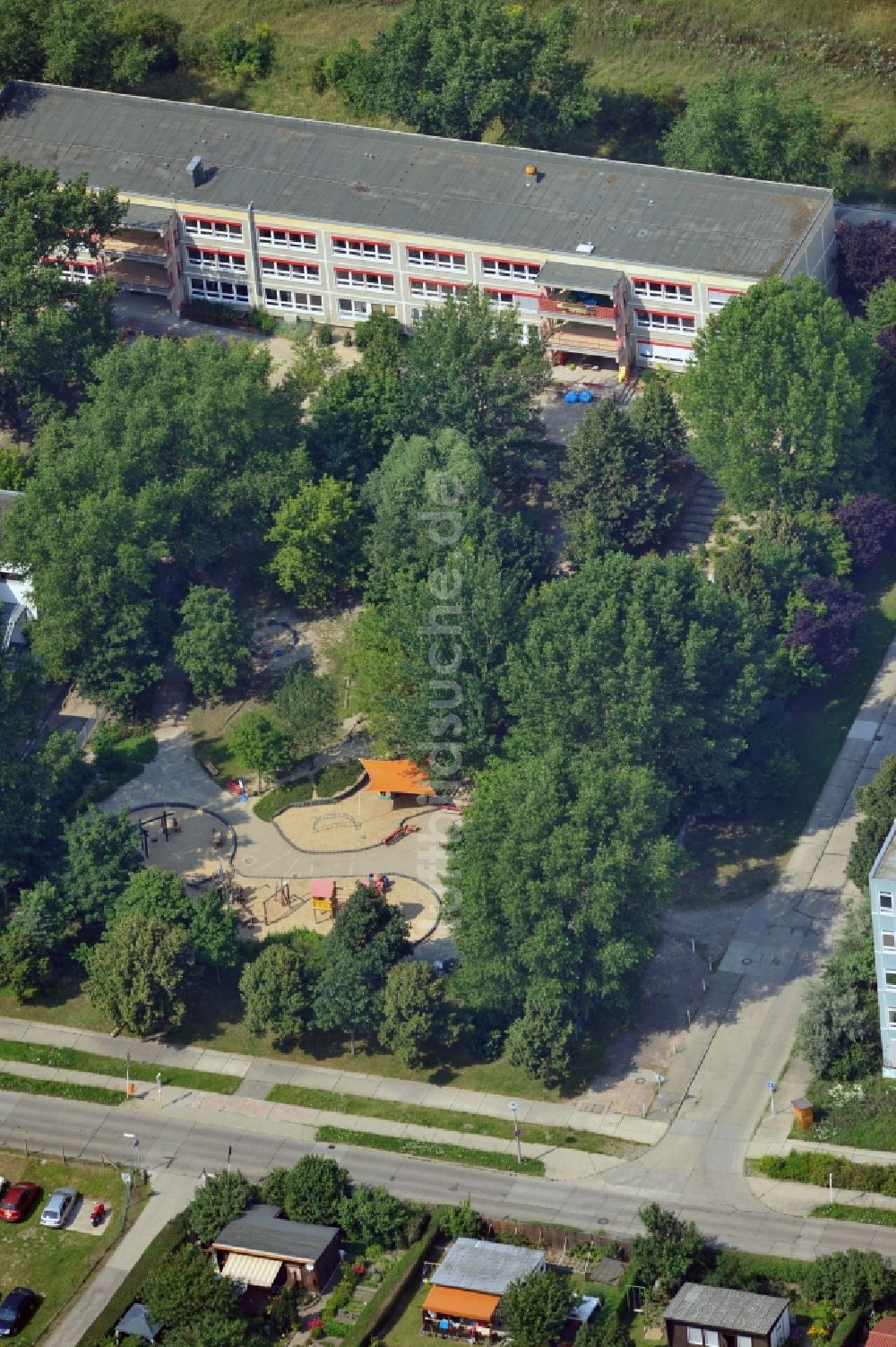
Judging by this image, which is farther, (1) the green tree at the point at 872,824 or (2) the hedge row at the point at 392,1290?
(1) the green tree at the point at 872,824

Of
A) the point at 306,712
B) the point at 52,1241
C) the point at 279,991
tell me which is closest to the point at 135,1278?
the point at 52,1241

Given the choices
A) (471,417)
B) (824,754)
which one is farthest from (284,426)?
(824,754)

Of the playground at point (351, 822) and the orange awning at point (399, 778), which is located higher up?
the orange awning at point (399, 778)

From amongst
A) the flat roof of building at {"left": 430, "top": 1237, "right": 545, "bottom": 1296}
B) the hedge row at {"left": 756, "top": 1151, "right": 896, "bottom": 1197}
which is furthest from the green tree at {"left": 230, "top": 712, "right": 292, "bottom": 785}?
the hedge row at {"left": 756, "top": 1151, "right": 896, "bottom": 1197}

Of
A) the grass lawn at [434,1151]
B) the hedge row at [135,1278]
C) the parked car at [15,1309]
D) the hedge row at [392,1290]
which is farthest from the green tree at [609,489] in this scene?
the parked car at [15,1309]

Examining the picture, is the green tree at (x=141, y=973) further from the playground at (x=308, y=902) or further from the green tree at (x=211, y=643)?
the green tree at (x=211, y=643)

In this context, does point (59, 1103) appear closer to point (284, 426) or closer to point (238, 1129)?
point (238, 1129)
